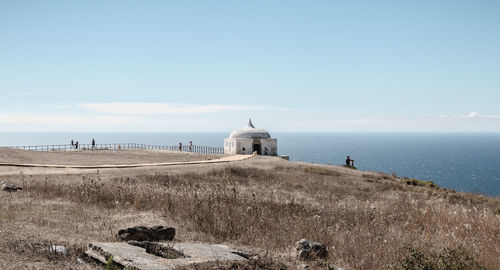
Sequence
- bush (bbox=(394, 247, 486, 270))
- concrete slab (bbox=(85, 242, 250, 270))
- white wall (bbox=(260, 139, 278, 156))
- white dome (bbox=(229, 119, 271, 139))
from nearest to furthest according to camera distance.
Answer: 1. concrete slab (bbox=(85, 242, 250, 270))
2. bush (bbox=(394, 247, 486, 270))
3. white wall (bbox=(260, 139, 278, 156))
4. white dome (bbox=(229, 119, 271, 139))

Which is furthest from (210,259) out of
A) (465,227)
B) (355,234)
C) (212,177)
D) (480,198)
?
(480,198)

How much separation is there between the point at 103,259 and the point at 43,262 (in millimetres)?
865

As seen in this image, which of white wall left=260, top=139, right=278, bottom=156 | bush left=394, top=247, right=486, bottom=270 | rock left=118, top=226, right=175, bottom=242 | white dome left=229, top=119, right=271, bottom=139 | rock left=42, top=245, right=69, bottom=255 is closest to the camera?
bush left=394, top=247, right=486, bottom=270

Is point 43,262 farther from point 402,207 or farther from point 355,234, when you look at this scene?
point 402,207

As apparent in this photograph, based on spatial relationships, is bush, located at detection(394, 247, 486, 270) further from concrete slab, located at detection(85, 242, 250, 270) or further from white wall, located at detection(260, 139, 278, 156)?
white wall, located at detection(260, 139, 278, 156)

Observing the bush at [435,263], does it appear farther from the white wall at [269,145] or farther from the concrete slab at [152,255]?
the white wall at [269,145]

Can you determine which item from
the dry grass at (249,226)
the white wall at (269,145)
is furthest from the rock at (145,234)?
the white wall at (269,145)

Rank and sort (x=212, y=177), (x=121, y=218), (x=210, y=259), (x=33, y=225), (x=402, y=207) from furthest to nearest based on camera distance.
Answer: (x=212, y=177) → (x=402, y=207) → (x=121, y=218) → (x=33, y=225) → (x=210, y=259)

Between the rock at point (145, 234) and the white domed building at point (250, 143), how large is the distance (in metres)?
46.5

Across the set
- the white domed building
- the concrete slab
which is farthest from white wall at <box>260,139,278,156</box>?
the concrete slab

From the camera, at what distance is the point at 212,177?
2609cm

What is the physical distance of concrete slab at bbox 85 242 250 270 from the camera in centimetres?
557

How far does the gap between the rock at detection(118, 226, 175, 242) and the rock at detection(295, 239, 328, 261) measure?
8.40ft

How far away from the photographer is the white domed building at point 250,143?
5444 centimetres
